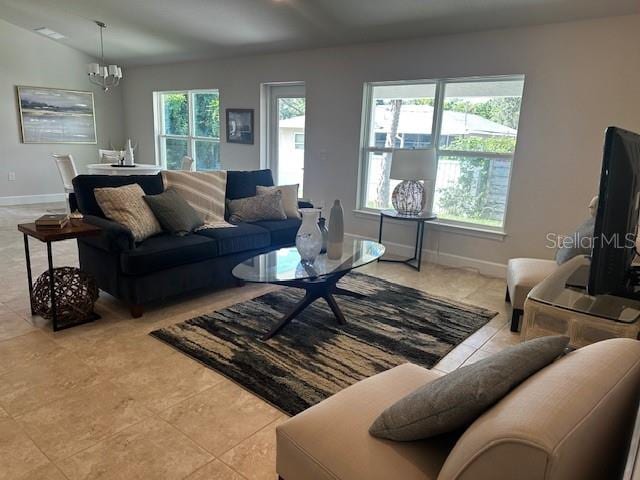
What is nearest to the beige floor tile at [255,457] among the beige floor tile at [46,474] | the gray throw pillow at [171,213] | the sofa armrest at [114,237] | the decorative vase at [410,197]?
the beige floor tile at [46,474]

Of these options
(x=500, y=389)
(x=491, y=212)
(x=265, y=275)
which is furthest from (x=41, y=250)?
(x=500, y=389)

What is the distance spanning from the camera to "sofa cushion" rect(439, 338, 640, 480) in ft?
2.54

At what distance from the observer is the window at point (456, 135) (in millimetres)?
4219

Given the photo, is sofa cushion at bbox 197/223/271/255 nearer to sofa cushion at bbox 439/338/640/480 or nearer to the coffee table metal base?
the coffee table metal base

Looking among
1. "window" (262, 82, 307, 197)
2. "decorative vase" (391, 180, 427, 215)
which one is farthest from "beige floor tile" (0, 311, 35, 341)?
"window" (262, 82, 307, 197)

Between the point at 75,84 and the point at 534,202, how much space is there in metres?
7.63

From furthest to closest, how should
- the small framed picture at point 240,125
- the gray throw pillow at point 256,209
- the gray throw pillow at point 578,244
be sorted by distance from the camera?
the small framed picture at point 240,125 → the gray throw pillow at point 256,209 → the gray throw pillow at point 578,244

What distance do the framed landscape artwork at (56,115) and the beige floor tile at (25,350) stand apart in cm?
589

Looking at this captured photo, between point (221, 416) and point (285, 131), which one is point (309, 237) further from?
point (285, 131)

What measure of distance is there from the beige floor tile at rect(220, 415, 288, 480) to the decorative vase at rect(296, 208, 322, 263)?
1287 millimetres

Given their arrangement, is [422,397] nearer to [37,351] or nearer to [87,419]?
[87,419]

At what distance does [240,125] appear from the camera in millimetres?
6383

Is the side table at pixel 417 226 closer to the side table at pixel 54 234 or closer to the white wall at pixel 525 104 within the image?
the white wall at pixel 525 104

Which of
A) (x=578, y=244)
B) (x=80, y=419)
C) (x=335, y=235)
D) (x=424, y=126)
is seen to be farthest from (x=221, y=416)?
(x=424, y=126)
